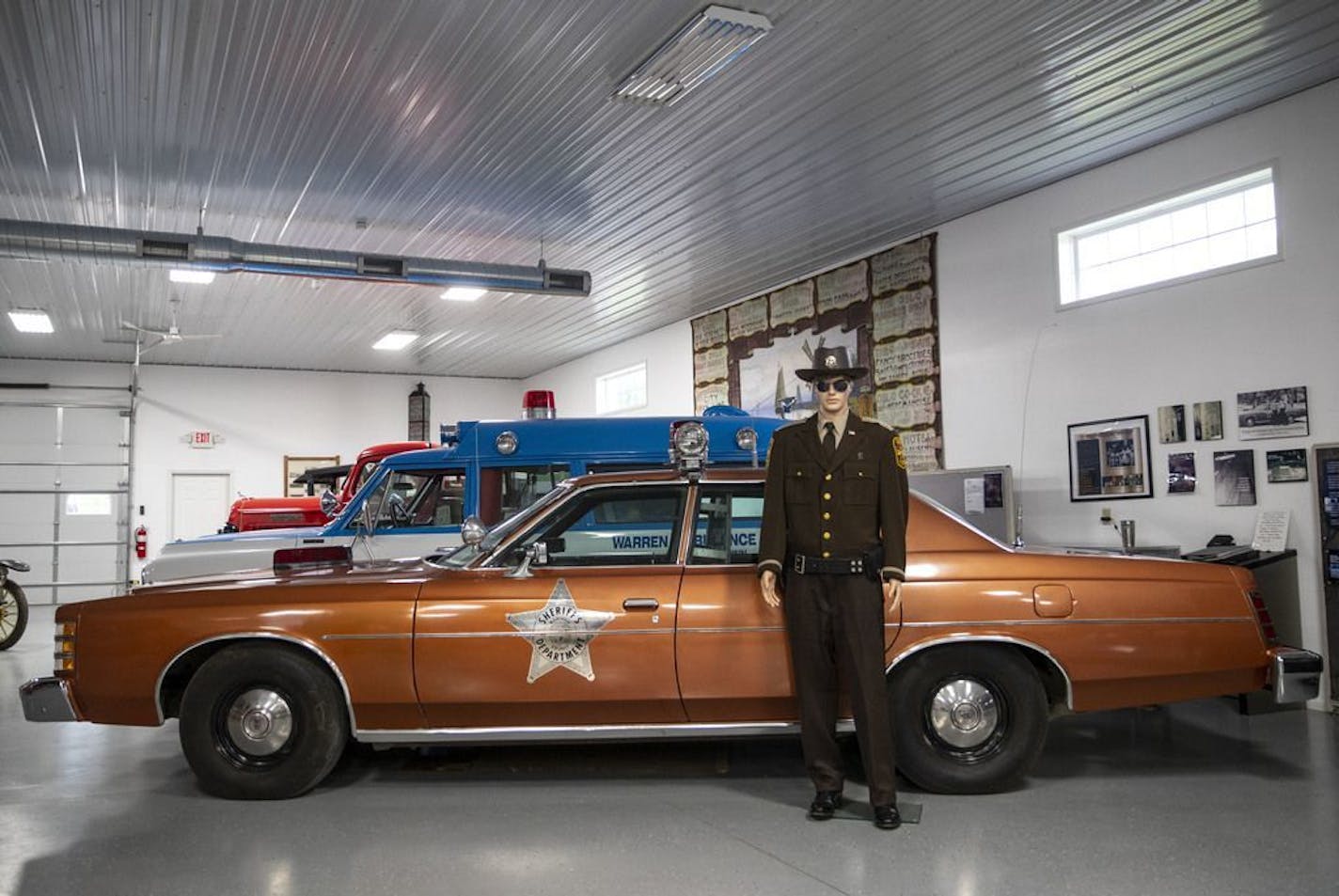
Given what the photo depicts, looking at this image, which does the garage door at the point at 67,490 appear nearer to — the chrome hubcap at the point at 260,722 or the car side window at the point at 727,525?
the chrome hubcap at the point at 260,722

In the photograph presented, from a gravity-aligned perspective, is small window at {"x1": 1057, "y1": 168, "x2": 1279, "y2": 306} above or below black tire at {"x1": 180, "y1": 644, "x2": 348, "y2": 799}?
above

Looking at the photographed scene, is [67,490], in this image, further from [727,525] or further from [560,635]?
[727,525]

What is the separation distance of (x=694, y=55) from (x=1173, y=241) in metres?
4.37

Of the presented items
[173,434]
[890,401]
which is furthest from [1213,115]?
[173,434]

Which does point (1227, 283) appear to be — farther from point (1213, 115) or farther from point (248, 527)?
point (248, 527)

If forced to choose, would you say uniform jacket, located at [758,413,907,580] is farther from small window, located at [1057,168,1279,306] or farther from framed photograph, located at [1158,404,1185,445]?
small window, located at [1057,168,1279,306]

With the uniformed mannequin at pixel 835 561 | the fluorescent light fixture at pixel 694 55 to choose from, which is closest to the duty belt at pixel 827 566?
the uniformed mannequin at pixel 835 561

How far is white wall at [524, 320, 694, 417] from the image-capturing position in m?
15.0

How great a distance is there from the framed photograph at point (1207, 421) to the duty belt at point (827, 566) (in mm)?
4867

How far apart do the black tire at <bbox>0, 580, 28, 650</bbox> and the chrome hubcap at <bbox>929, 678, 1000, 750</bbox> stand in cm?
1058

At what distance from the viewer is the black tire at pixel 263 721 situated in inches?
173

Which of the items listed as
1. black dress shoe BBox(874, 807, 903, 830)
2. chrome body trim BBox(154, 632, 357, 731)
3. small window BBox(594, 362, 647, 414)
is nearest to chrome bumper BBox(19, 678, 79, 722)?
chrome body trim BBox(154, 632, 357, 731)

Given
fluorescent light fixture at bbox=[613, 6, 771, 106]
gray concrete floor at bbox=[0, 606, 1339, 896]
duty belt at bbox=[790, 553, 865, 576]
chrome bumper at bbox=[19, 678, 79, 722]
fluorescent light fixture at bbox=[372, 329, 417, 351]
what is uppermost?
fluorescent light fixture at bbox=[372, 329, 417, 351]

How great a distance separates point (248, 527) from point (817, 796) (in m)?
9.68
